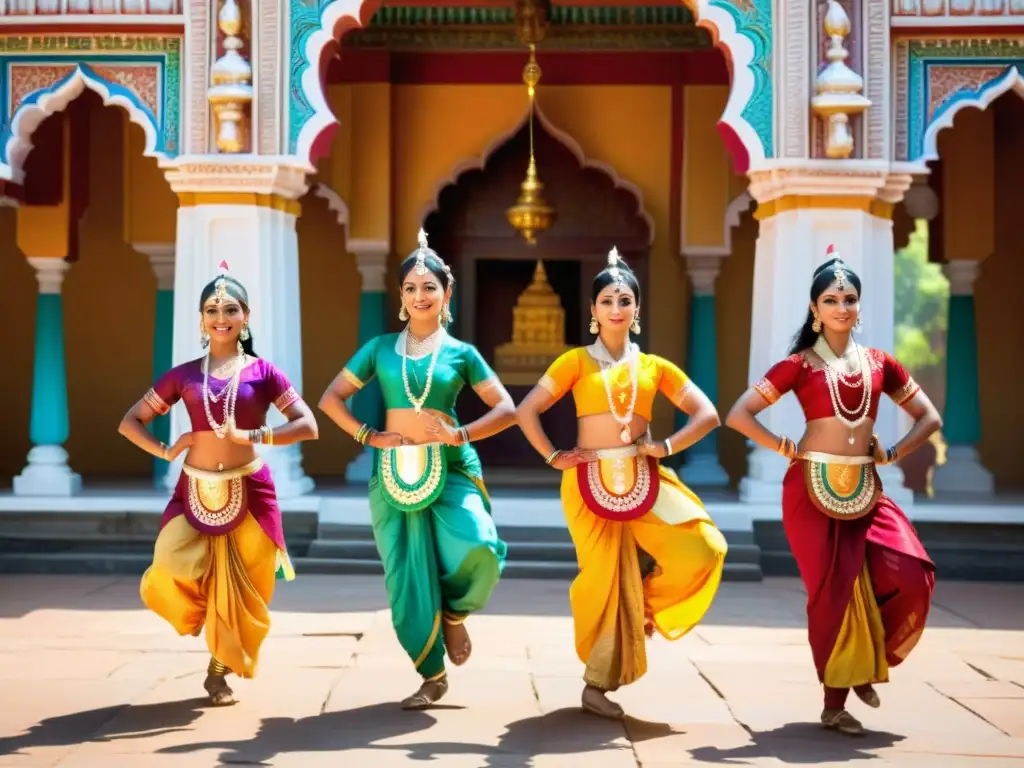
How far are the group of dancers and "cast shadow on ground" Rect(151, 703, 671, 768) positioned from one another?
0.45ft

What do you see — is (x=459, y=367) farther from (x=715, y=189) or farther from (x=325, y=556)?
(x=715, y=189)

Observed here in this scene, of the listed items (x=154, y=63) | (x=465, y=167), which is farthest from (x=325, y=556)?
(x=465, y=167)

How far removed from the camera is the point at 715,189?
10.9 m

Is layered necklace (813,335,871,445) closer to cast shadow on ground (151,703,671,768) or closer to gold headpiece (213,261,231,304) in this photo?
cast shadow on ground (151,703,671,768)

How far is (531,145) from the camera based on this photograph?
1055 cm

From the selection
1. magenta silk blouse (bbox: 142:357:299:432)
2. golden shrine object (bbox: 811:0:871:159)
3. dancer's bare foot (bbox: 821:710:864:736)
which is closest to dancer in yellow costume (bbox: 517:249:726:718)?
dancer's bare foot (bbox: 821:710:864:736)

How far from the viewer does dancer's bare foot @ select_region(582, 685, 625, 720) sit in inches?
185

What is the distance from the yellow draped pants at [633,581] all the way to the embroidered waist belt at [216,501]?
1110 millimetres

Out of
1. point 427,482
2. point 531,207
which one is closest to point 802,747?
point 427,482

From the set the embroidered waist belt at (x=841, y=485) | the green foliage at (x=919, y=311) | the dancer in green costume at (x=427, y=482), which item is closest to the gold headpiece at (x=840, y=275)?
the embroidered waist belt at (x=841, y=485)

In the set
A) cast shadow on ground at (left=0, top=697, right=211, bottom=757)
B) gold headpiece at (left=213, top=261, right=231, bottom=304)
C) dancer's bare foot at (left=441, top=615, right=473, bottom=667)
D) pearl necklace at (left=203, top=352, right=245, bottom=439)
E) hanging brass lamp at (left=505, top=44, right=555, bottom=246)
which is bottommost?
cast shadow on ground at (left=0, top=697, right=211, bottom=757)

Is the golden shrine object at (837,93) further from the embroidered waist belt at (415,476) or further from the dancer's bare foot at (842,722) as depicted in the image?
the dancer's bare foot at (842,722)

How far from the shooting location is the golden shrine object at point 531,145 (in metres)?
10.1

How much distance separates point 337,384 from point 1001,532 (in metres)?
5.00
